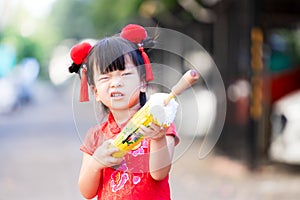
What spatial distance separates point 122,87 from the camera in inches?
81.8

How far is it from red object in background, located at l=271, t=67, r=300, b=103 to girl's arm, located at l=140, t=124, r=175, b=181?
760 cm

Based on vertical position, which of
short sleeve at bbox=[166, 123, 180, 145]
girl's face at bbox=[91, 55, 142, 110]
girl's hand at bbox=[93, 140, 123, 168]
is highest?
girl's face at bbox=[91, 55, 142, 110]

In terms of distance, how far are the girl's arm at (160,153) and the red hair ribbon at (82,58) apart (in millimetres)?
311

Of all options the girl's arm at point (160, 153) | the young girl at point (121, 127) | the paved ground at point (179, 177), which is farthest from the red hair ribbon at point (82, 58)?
the paved ground at point (179, 177)

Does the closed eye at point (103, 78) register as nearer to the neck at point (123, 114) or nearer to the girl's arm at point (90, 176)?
the neck at point (123, 114)

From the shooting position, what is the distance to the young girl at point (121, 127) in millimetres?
2068

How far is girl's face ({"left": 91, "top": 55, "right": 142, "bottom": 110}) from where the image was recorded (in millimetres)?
2078

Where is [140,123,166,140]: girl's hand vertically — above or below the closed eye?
below

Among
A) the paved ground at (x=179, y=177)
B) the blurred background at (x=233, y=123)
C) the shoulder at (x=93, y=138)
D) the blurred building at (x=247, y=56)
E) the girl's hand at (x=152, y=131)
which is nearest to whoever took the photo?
the girl's hand at (x=152, y=131)

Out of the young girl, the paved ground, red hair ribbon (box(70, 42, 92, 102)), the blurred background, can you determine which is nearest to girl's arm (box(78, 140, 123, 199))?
the young girl

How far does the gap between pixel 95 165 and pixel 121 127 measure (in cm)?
16

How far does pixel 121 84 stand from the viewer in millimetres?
2072

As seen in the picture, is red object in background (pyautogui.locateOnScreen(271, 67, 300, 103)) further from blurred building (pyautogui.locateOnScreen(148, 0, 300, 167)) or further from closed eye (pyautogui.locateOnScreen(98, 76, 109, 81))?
closed eye (pyautogui.locateOnScreen(98, 76, 109, 81))

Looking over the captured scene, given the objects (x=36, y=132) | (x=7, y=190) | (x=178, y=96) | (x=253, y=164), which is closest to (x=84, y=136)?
(x=178, y=96)
